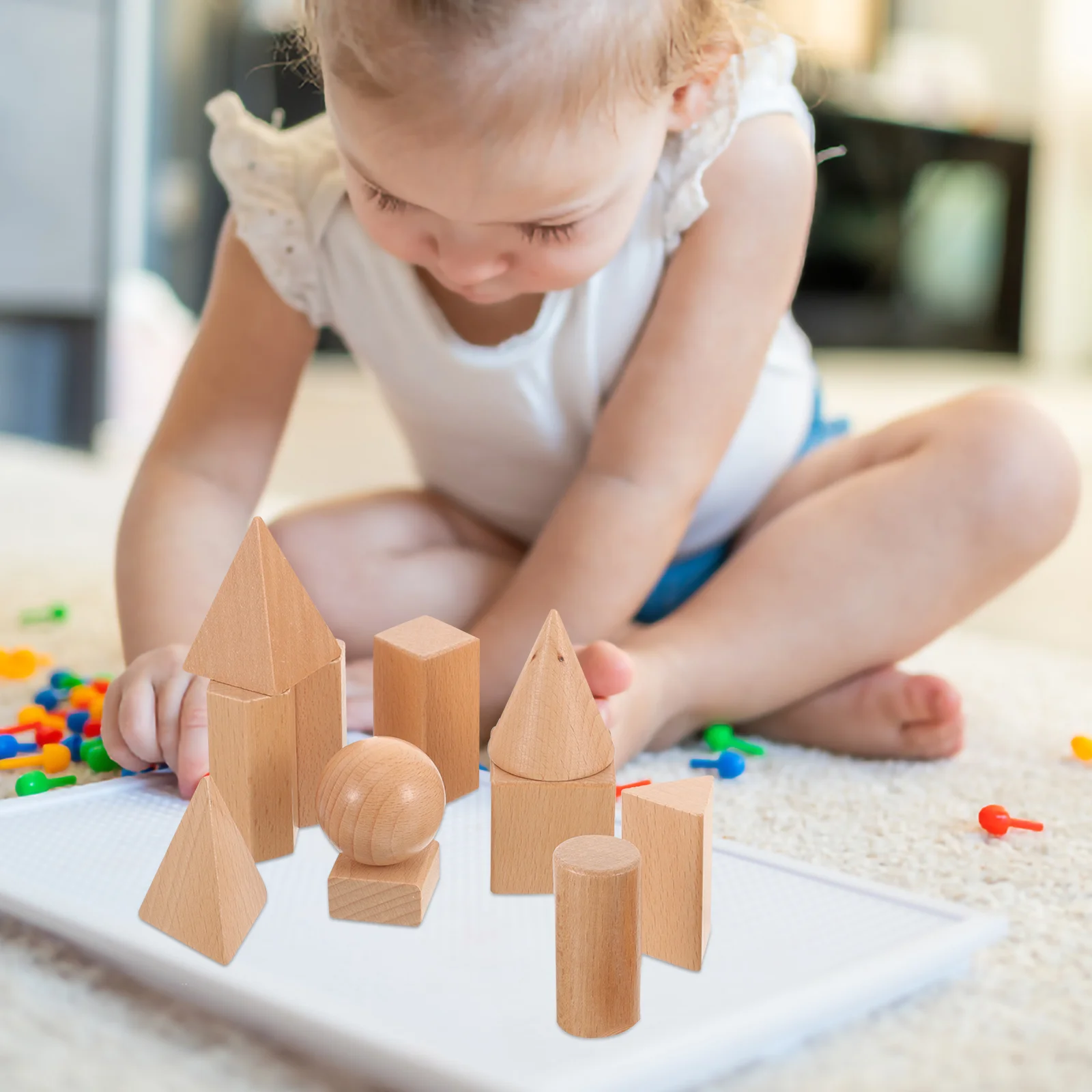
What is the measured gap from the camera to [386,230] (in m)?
0.67

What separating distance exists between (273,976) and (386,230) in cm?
38

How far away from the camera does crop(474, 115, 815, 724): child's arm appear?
0.77 m

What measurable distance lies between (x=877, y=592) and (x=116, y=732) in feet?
1.46

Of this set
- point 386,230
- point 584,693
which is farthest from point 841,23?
point 584,693

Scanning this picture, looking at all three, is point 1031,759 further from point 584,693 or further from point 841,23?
point 841,23

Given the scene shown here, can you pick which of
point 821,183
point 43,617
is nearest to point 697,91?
point 43,617

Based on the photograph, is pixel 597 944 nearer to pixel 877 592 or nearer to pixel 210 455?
pixel 877 592

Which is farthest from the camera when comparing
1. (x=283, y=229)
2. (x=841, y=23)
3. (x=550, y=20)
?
(x=841, y=23)

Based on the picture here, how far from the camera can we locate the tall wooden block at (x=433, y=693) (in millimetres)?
577

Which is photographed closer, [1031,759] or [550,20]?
[550,20]

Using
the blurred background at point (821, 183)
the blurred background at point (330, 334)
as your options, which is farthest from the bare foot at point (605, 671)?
the blurred background at point (821, 183)

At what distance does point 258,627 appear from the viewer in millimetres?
513

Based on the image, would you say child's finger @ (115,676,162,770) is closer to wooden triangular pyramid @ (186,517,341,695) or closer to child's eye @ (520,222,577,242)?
wooden triangular pyramid @ (186,517,341,695)

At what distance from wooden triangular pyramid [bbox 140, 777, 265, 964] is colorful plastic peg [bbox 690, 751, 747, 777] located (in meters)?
0.33
